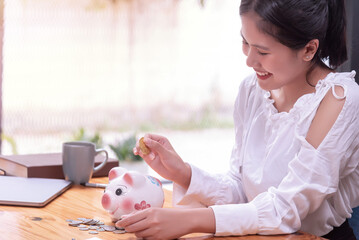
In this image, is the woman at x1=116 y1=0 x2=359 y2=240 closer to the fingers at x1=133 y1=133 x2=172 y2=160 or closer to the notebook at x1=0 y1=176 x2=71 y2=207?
the fingers at x1=133 y1=133 x2=172 y2=160

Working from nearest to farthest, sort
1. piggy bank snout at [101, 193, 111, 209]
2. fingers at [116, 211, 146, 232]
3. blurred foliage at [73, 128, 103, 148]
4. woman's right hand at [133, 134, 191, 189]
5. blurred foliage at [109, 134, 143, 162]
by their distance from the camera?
fingers at [116, 211, 146, 232], piggy bank snout at [101, 193, 111, 209], woman's right hand at [133, 134, 191, 189], blurred foliage at [109, 134, 143, 162], blurred foliage at [73, 128, 103, 148]

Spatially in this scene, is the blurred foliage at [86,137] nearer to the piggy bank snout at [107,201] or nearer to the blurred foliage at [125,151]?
the blurred foliage at [125,151]

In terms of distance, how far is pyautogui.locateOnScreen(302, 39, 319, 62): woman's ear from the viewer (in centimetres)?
144

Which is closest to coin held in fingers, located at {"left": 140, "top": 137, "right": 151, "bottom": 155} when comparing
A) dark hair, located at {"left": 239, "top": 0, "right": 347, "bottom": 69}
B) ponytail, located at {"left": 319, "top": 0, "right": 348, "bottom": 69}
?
dark hair, located at {"left": 239, "top": 0, "right": 347, "bottom": 69}

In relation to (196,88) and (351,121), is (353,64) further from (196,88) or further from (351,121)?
(196,88)

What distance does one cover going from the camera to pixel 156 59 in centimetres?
369

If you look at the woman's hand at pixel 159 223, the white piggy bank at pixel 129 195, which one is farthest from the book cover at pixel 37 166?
the woman's hand at pixel 159 223

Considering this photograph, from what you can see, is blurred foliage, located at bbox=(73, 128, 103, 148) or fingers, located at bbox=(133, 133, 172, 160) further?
blurred foliage, located at bbox=(73, 128, 103, 148)

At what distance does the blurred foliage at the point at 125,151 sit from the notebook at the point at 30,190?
1504 mm

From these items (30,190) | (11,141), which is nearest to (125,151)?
(11,141)

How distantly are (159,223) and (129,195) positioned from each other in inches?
5.0

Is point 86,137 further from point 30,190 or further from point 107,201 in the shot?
point 107,201

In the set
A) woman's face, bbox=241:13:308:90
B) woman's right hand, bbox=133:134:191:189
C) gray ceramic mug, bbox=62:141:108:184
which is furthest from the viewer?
gray ceramic mug, bbox=62:141:108:184

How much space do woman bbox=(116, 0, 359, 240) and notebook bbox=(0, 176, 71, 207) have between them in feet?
0.87
